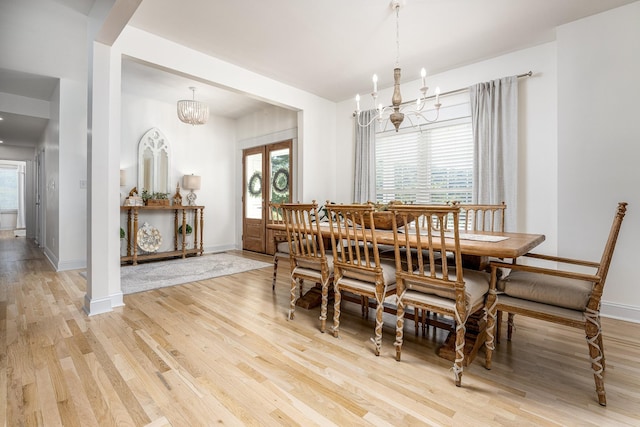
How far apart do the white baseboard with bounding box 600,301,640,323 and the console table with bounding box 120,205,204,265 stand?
5.46 metres

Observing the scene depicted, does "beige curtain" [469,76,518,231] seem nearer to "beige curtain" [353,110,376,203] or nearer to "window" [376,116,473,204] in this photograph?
"window" [376,116,473,204]

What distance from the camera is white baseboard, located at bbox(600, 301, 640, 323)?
259 centimetres

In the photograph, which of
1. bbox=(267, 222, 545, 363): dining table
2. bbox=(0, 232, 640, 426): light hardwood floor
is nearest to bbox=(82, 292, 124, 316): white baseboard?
bbox=(0, 232, 640, 426): light hardwood floor

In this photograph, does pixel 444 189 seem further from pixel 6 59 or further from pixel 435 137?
pixel 6 59

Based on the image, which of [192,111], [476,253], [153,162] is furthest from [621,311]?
[153,162]

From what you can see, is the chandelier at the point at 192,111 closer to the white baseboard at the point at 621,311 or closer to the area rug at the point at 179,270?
the area rug at the point at 179,270

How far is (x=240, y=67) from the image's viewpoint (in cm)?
377

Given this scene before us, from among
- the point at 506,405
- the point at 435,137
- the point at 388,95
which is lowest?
the point at 506,405

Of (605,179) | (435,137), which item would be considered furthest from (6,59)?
(605,179)

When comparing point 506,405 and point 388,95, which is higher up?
point 388,95

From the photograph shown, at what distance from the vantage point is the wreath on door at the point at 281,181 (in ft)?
17.9

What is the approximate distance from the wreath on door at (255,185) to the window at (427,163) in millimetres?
2546

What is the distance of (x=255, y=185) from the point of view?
6.09 meters

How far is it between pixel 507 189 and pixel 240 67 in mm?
3471
